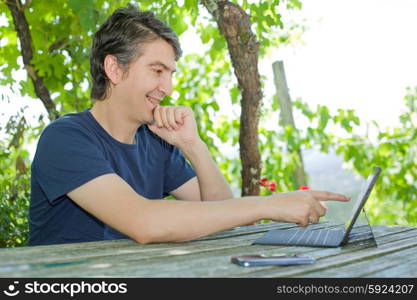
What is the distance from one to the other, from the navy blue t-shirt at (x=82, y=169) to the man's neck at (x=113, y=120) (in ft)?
0.13

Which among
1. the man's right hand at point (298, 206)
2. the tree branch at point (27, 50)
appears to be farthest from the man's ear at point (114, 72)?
the tree branch at point (27, 50)

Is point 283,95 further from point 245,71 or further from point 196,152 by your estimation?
point 196,152

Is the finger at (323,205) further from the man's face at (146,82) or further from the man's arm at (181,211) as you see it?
the man's face at (146,82)

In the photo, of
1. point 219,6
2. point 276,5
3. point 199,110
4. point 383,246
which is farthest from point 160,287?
point 199,110

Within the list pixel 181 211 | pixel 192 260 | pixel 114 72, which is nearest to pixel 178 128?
pixel 114 72

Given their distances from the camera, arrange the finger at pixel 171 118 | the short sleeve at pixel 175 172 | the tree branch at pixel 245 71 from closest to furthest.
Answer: the finger at pixel 171 118, the short sleeve at pixel 175 172, the tree branch at pixel 245 71

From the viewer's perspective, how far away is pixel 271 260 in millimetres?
1105

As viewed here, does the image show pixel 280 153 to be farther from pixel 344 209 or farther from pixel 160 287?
pixel 160 287

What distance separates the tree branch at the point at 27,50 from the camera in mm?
3295

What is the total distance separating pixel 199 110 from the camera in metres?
4.36

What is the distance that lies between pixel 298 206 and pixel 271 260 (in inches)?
15.6

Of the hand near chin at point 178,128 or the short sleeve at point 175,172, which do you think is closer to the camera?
the hand near chin at point 178,128

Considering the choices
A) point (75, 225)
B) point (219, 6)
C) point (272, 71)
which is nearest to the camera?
point (75, 225)

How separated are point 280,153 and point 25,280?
367cm
